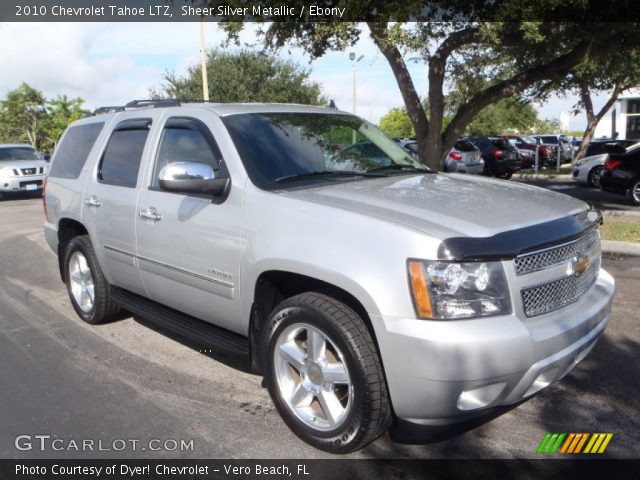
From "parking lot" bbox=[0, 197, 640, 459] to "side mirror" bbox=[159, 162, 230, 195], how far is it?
139cm

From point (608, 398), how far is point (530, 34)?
21.7 ft

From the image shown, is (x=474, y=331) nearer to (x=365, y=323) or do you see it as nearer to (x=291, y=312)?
(x=365, y=323)

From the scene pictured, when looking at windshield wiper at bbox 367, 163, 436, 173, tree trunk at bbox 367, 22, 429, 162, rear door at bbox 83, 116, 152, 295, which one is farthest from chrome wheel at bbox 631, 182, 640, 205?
rear door at bbox 83, 116, 152, 295

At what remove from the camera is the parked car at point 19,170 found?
17.2 meters

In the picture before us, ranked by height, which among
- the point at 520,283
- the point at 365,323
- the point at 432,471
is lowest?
the point at 432,471

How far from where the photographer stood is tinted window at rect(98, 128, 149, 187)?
4535 millimetres

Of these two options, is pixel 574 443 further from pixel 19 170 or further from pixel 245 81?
pixel 245 81

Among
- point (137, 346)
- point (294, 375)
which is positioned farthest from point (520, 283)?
point (137, 346)

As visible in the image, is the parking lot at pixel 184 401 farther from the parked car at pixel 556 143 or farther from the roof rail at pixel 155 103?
the parked car at pixel 556 143

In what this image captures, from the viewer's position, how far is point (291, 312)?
3164 mm

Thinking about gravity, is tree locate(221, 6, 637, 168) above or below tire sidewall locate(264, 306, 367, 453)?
above

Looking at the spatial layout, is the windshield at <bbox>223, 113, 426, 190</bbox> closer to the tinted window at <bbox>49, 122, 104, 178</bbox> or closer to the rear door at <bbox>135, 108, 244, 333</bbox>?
the rear door at <bbox>135, 108, 244, 333</bbox>

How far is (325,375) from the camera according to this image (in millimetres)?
3115

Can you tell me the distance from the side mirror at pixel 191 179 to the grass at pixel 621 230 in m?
6.53
